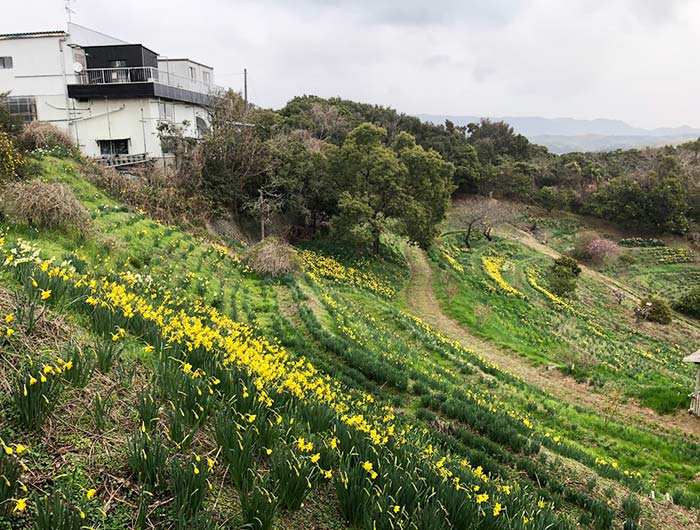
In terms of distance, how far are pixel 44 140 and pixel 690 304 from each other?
36.9 meters

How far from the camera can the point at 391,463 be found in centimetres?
418

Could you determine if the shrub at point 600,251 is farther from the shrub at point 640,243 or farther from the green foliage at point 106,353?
the green foliage at point 106,353

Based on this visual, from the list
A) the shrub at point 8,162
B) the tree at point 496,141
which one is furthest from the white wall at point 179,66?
the tree at point 496,141

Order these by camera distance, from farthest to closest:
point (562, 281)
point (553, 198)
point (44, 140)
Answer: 1. point (553, 198)
2. point (562, 281)
3. point (44, 140)

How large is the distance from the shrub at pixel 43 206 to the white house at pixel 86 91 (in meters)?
15.1

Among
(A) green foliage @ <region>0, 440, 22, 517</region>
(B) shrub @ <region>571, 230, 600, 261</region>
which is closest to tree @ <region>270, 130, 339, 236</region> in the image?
(A) green foliage @ <region>0, 440, 22, 517</region>

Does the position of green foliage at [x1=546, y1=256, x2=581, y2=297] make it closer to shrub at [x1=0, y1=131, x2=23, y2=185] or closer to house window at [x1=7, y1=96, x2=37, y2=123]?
A: shrub at [x1=0, y1=131, x2=23, y2=185]

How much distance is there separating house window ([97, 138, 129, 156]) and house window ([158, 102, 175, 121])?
2.44 m

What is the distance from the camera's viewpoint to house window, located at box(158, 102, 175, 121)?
25922 millimetres

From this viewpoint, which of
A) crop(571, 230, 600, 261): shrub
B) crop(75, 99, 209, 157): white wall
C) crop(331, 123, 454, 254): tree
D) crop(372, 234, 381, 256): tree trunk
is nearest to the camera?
crop(331, 123, 454, 254): tree

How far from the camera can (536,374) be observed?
587 inches

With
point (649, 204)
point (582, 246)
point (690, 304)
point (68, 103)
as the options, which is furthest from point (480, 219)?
point (68, 103)

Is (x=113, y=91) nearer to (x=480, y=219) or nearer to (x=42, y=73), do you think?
(x=42, y=73)

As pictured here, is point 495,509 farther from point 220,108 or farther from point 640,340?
point 220,108
